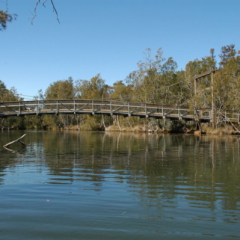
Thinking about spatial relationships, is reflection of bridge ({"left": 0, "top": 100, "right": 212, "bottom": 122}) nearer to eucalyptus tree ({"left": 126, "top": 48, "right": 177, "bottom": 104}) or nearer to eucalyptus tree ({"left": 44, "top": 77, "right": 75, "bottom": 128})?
eucalyptus tree ({"left": 126, "top": 48, "right": 177, "bottom": 104})

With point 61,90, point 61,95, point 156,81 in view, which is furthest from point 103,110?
point 61,90

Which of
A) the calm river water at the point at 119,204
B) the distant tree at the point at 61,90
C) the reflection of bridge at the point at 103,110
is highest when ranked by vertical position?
the distant tree at the point at 61,90

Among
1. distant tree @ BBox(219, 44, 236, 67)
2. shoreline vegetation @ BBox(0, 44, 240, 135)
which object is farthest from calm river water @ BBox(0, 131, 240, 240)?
distant tree @ BBox(219, 44, 236, 67)

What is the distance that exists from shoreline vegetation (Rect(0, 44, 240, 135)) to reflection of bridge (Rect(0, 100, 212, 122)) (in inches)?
57.3

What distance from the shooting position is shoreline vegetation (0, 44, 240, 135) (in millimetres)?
32875

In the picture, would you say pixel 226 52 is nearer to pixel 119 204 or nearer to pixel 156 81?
pixel 156 81

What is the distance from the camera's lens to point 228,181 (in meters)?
7.45

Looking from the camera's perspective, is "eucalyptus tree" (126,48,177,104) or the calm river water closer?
the calm river water

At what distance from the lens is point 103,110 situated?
110ft

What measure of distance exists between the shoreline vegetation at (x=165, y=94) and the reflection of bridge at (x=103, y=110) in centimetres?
146

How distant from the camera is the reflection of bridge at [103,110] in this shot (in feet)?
105

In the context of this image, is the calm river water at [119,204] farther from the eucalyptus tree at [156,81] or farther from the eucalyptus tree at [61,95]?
the eucalyptus tree at [61,95]

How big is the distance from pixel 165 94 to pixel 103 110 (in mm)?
16866

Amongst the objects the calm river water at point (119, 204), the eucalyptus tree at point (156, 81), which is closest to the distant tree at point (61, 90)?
the eucalyptus tree at point (156, 81)
